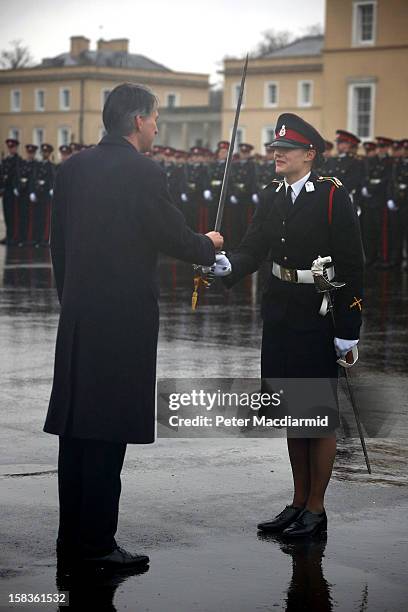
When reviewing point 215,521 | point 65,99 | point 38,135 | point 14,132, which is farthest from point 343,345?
point 14,132

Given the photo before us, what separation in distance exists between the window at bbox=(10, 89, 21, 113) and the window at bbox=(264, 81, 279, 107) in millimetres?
33628

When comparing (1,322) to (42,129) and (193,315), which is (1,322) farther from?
(42,129)

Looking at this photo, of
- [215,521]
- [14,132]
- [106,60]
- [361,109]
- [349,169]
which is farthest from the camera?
[14,132]

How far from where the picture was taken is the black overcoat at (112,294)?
5406 mm

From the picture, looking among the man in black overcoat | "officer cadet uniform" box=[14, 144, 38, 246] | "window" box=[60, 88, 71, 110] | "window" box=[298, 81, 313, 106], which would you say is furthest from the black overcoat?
"window" box=[60, 88, 71, 110]

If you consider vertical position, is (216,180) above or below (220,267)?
above

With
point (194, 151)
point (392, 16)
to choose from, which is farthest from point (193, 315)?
point (392, 16)

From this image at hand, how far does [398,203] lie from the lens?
2356 cm

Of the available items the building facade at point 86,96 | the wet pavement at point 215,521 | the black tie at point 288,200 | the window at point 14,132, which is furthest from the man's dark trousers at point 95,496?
the window at point 14,132

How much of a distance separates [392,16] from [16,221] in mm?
24337

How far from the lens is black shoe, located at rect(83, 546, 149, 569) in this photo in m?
5.40

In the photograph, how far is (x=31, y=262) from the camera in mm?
24328

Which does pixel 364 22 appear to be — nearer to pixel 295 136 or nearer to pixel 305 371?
pixel 295 136

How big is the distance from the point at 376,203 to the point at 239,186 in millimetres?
4036
